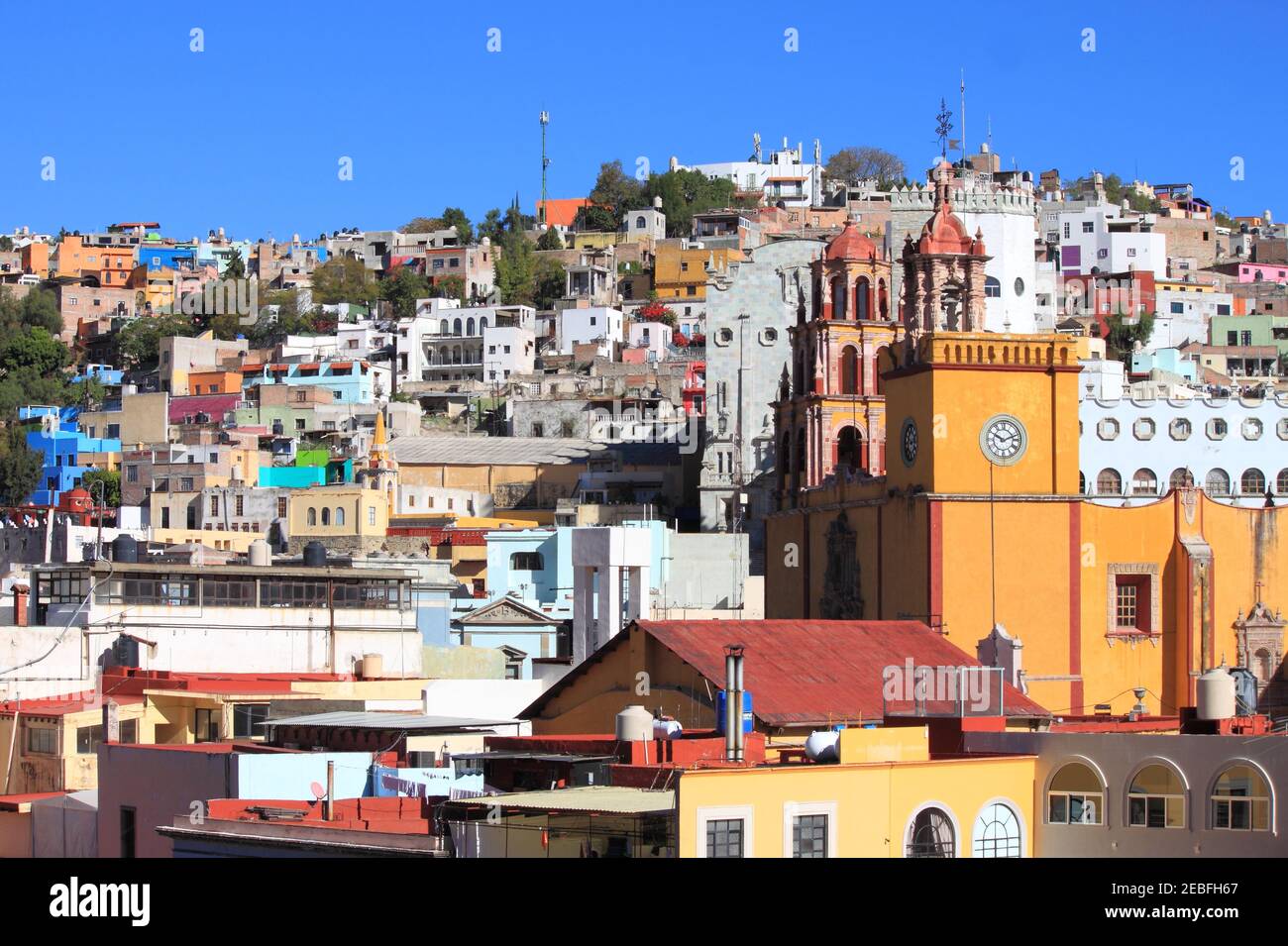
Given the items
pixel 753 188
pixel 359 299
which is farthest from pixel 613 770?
pixel 753 188

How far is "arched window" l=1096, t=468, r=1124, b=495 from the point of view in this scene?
72188 millimetres

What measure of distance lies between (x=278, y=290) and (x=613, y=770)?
123993 millimetres

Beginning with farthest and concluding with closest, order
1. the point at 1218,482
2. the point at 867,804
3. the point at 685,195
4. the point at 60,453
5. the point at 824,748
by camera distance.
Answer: the point at 685,195 → the point at 60,453 → the point at 1218,482 → the point at 824,748 → the point at 867,804

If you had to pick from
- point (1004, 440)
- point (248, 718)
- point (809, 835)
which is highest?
point (1004, 440)

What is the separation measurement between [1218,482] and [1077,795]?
49.4m

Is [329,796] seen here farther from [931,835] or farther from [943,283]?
[943,283]

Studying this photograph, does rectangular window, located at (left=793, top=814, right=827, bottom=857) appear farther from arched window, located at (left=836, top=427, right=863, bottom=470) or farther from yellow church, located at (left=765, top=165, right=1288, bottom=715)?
arched window, located at (left=836, top=427, right=863, bottom=470)

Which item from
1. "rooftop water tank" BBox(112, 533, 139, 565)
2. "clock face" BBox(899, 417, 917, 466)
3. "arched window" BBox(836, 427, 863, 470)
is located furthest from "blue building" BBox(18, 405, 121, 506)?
"clock face" BBox(899, 417, 917, 466)

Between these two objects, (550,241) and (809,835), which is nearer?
(809,835)

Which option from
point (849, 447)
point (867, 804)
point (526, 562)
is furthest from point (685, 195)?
point (867, 804)

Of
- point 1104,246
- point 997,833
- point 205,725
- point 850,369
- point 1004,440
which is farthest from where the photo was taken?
point 1104,246

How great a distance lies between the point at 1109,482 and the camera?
72438mm

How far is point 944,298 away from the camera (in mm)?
55469
